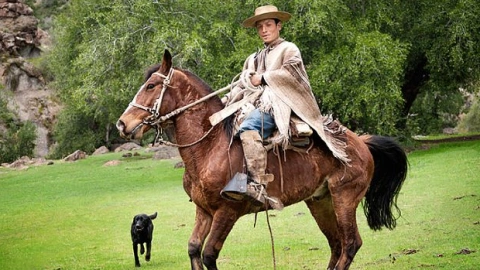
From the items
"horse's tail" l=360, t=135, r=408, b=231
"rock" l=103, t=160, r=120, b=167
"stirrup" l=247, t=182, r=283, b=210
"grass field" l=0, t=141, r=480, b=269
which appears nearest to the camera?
"stirrup" l=247, t=182, r=283, b=210

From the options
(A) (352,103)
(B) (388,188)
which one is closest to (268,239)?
(B) (388,188)

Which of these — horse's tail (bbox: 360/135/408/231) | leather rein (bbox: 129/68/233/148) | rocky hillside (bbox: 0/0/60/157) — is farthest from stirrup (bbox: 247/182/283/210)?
rocky hillside (bbox: 0/0/60/157)

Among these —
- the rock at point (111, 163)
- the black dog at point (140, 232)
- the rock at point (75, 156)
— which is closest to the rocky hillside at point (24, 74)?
the rock at point (75, 156)

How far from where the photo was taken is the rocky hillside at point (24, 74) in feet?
164

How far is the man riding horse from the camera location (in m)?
6.96

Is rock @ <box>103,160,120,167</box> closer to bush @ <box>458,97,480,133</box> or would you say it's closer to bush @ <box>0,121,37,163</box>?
bush @ <box>0,121,37,163</box>

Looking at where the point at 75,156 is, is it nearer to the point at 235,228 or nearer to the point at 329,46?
the point at 329,46

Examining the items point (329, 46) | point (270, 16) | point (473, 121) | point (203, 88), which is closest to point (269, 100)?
point (203, 88)

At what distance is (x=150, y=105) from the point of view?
722 centimetres

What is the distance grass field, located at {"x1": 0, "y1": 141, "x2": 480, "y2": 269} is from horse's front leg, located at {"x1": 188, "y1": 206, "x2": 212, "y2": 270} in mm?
2521

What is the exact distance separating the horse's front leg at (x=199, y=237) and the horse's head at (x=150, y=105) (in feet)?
3.58

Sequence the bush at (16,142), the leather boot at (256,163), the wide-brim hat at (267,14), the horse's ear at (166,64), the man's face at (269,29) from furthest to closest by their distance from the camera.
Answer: the bush at (16,142) → the man's face at (269,29) → the wide-brim hat at (267,14) → the horse's ear at (166,64) → the leather boot at (256,163)

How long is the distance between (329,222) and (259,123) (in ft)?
6.00

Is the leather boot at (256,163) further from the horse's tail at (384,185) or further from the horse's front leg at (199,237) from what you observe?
the horse's tail at (384,185)
